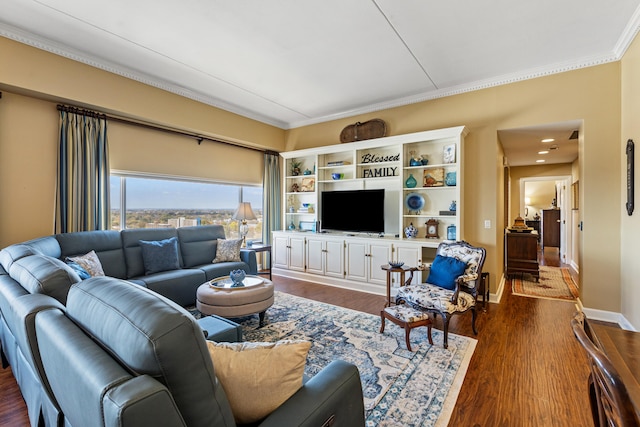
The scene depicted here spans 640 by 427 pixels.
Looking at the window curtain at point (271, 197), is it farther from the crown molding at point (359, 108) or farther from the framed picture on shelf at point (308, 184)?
the crown molding at point (359, 108)

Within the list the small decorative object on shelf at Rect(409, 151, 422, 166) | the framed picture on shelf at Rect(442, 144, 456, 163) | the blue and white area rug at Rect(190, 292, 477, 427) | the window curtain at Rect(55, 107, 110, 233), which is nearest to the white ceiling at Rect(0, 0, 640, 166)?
the window curtain at Rect(55, 107, 110, 233)

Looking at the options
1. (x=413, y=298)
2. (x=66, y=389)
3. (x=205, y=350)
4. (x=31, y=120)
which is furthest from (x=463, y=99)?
(x=31, y=120)

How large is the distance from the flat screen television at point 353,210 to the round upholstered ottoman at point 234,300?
2349 mm

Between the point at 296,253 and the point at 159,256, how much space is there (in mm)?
2412

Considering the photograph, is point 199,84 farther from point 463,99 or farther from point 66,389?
point 66,389

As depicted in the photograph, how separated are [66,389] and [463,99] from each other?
514 centimetres

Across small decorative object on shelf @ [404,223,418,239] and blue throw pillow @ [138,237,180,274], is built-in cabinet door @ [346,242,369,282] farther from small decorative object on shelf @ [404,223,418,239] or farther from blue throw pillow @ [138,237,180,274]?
blue throw pillow @ [138,237,180,274]

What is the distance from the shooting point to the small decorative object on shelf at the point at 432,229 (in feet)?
15.3

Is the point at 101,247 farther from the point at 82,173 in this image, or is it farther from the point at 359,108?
the point at 359,108

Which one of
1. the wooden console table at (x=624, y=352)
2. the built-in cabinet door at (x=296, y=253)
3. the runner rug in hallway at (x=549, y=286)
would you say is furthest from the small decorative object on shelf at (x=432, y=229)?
the wooden console table at (x=624, y=352)

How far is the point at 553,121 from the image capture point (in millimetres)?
3857

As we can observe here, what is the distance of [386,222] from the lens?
16.8 ft

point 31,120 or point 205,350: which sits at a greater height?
point 31,120

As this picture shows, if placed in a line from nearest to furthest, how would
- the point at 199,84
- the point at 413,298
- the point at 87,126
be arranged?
the point at 413,298, the point at 87,126, the point at 199,84
